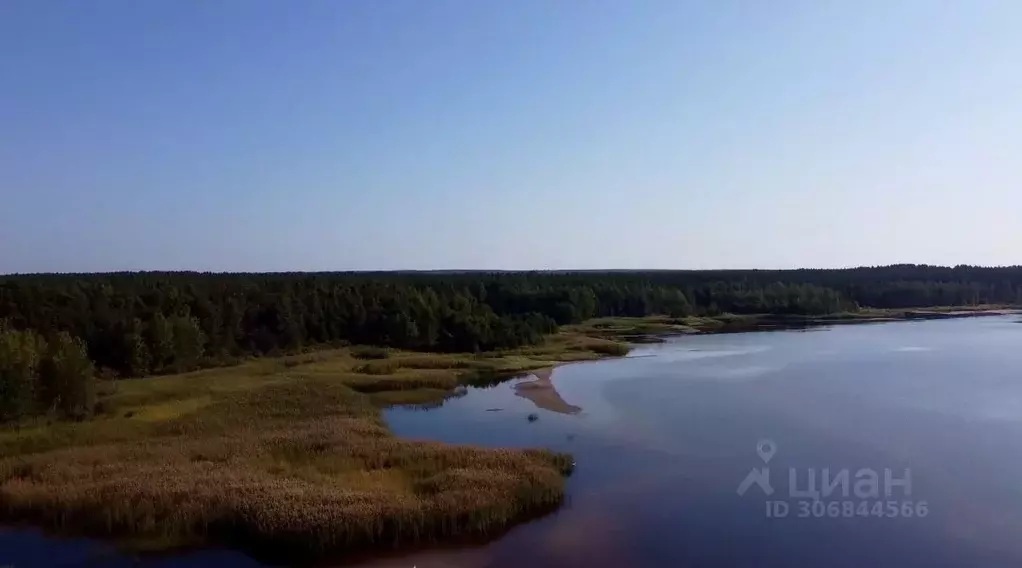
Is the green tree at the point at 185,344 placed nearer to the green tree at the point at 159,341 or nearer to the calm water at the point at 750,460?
the green tree at the point at 159,341

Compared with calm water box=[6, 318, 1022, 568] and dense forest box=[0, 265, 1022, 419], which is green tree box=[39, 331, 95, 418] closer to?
dense forest box=[0, 265, 1022, 419]

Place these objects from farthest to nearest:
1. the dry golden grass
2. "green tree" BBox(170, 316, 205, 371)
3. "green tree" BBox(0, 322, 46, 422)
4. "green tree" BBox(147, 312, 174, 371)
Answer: "green tree" BBox(170, 316, 205, 371)
"green tree" BBox(147, 312, 174, 371)
"green tree" BBox(0, 322, 46, 422)
the dry golden grass

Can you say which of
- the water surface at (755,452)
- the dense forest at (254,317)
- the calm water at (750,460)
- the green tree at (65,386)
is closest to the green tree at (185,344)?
the dense forest at (254,317)

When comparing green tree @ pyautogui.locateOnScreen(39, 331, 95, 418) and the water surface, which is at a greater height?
green tree @ pyautogui.locateOnScreen(39, 331, 95, 418)

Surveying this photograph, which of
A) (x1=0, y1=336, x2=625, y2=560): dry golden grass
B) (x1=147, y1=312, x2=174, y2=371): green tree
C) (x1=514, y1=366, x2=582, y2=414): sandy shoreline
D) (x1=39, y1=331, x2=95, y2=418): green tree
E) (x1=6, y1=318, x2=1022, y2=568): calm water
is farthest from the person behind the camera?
(x1=147, y1=312, x2=174, y2=371): green tree

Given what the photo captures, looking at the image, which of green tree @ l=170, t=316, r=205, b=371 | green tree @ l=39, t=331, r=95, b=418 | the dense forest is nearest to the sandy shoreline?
the dense forest

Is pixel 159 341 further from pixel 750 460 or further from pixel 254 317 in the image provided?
pixel 750 460
